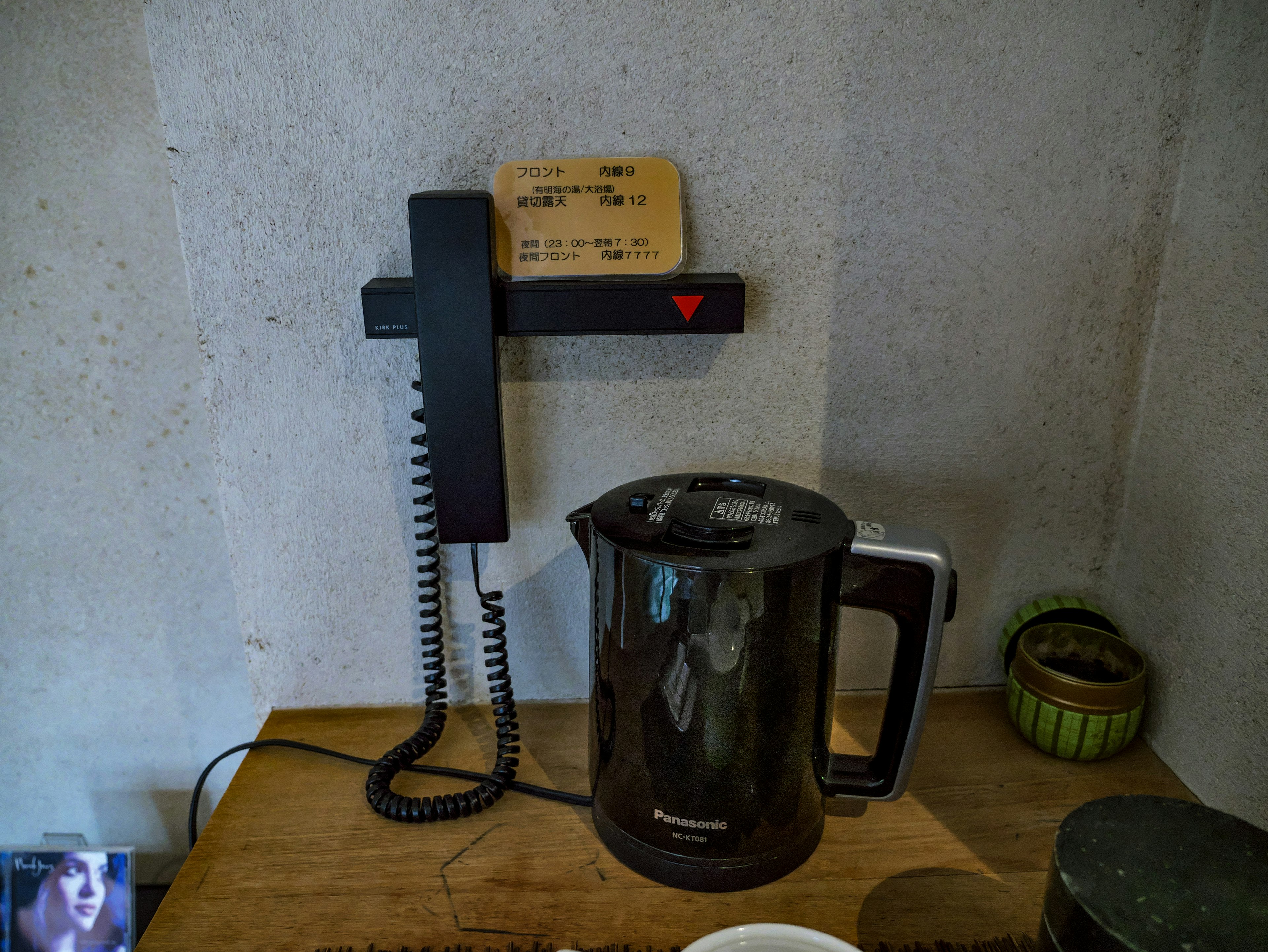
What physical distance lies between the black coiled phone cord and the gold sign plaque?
0.59 feet

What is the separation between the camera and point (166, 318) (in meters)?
0.95

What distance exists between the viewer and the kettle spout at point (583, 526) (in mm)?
747

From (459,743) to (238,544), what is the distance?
0.34 metres

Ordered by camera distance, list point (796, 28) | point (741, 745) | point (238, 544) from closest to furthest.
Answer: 1. point (741, 745)
2. point (796, 28)
3. point (238, 544)

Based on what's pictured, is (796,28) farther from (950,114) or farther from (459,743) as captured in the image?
(459,743)

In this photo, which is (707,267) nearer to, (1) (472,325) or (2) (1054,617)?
(1) (472,325)

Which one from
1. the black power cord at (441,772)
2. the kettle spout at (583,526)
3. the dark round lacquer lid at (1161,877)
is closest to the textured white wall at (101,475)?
the black power cord at (441,772)

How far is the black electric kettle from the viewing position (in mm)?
636

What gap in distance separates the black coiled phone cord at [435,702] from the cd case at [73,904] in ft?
1.48

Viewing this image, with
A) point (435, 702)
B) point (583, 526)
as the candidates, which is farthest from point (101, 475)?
point (583, 526)

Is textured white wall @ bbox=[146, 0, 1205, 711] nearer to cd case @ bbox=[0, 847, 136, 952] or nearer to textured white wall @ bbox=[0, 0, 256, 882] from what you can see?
textured white wall @ bbox=[0, 0, 256, 882]

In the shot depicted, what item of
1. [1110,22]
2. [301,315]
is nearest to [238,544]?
[301,315]

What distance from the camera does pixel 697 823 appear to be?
27.0 inches

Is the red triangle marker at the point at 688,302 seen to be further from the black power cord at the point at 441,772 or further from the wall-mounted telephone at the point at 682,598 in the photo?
the black power cord at the point at 441,772
